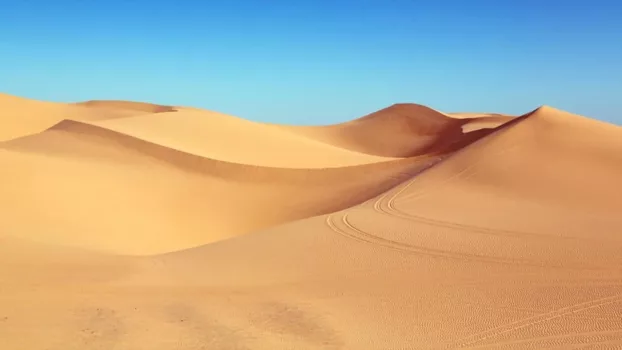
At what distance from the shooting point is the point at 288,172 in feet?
67.9

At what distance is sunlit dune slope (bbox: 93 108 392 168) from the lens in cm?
2444

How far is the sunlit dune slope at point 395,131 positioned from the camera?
4322cm

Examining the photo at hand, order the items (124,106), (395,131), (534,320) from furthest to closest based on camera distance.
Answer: (124,106) < (395,131) < (534,320)

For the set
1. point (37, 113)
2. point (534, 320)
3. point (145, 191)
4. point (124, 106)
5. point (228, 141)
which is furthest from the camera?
point (124, 106)

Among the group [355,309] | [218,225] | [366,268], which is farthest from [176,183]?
[355,309]

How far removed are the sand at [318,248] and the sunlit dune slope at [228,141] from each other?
2.85 m

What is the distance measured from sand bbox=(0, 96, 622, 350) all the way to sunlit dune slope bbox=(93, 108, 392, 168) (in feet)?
9.34

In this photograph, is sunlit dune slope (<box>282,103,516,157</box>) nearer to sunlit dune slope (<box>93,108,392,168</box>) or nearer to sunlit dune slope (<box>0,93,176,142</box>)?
sunlit dune slope (<box>93,108,392,168</box>)

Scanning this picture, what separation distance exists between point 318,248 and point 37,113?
44.8m

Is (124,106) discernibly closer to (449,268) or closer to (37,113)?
(37,113)

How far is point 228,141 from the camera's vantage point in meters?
28.6

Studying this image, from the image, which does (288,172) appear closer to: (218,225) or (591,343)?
(218,225)

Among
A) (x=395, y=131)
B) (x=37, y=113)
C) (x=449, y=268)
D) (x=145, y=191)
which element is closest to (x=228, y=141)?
(x=145, y=191)

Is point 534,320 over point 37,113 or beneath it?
beneath
